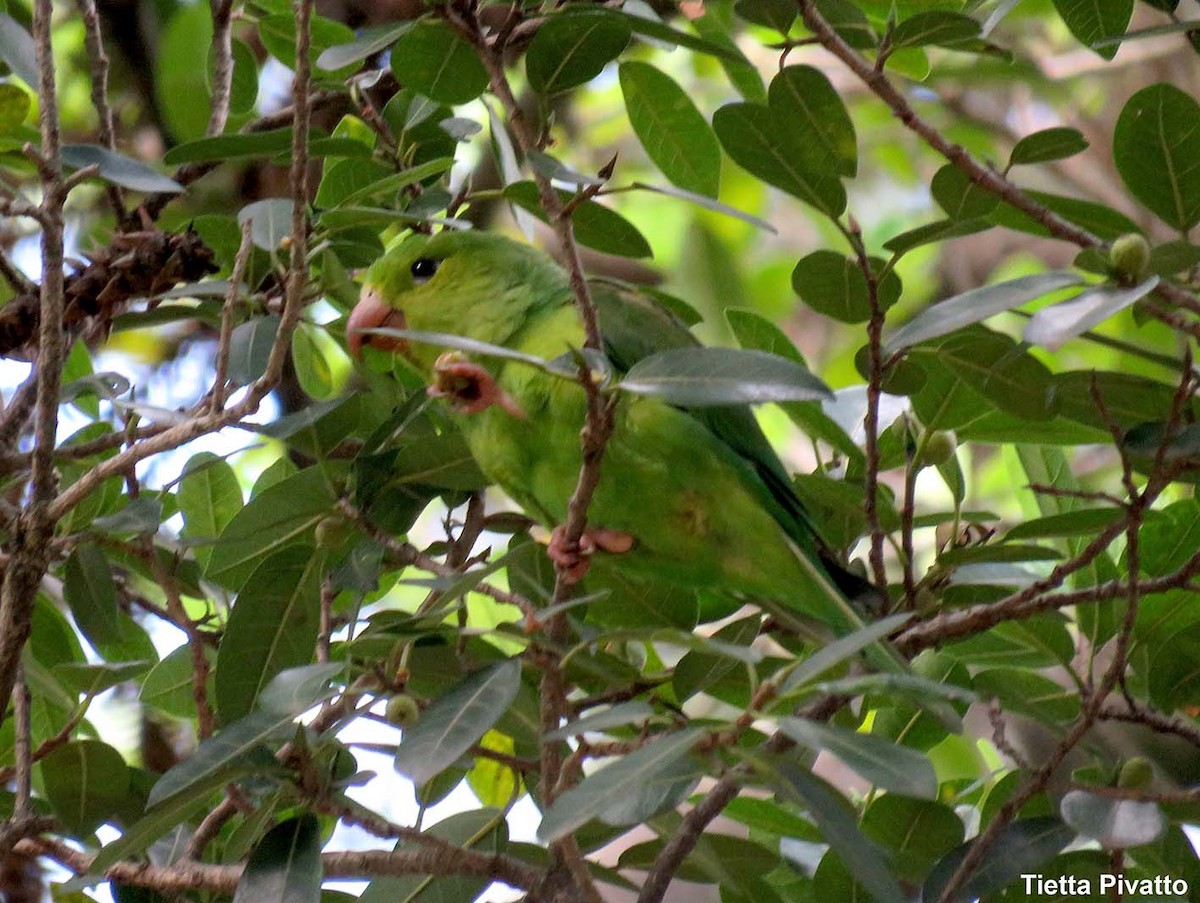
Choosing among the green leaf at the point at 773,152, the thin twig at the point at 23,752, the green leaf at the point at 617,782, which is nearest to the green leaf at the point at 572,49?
the green leaf at the point at 773,152

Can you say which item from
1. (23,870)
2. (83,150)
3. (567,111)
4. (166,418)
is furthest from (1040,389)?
(567,111)

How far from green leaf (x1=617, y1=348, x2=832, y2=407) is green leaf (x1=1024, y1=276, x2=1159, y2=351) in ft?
0.78

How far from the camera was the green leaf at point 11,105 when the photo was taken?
70.8 inches

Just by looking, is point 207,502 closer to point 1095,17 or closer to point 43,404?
point 43,404

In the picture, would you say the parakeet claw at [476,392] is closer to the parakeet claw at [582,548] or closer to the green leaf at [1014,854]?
the parakeet claw at [582,548]

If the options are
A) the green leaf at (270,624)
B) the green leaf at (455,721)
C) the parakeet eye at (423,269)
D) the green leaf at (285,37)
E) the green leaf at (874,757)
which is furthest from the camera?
the parakeet eye at (423,269)

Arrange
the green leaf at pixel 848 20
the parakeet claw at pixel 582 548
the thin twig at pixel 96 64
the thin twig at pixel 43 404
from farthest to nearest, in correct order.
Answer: the thin twig at pixel 96 64 → the green leaf at pixel 848 20 → the parakeet claw at pixel 582 548 → the thin twig at pixel 43 404

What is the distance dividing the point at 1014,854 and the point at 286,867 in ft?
2.62

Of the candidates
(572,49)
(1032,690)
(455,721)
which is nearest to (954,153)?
(572,49)

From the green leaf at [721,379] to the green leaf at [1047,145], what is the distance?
0.63m

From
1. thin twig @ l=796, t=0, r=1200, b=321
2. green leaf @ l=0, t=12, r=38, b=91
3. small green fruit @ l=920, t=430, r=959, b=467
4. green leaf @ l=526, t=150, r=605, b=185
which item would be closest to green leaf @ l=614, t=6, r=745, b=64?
thin twig @ l=796, t=0, r=1200, b=321

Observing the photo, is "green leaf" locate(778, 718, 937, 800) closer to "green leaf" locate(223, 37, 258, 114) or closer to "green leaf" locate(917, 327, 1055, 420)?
"green leaf" locate(917, 327, 1055, 420)

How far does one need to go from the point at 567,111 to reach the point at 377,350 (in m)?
2.23

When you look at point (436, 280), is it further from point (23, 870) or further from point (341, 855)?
point (23, 870)
